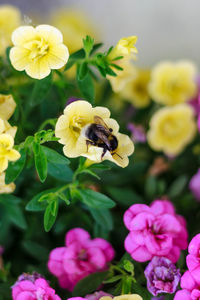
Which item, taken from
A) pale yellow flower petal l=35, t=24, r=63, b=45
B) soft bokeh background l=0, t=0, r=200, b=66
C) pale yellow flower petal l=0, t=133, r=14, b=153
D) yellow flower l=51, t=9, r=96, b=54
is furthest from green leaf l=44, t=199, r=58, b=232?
soft bokeh background l=0, t=0, r=200, b=66

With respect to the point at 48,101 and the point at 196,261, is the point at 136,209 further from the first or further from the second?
the point at 48,101

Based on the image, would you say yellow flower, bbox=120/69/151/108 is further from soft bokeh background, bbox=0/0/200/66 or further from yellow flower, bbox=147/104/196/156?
soft bokeh background, bbox=0/0/200/66

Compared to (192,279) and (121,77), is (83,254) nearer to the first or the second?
(192,279)

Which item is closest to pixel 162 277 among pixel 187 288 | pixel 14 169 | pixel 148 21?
pixel 187 288

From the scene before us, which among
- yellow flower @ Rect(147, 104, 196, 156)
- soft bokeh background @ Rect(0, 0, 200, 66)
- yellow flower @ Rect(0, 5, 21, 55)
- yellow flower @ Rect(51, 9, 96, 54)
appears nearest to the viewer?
yellow flower @ Rect(0, 5, 21, 55)

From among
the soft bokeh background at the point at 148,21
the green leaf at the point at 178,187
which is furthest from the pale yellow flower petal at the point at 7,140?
the soft bokeh background at the point at 148,21

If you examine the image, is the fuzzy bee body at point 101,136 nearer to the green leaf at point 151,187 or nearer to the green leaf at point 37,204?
the green leaf at point 37,204

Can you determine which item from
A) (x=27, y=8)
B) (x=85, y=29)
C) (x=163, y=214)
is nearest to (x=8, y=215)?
(x=163, y=214)
